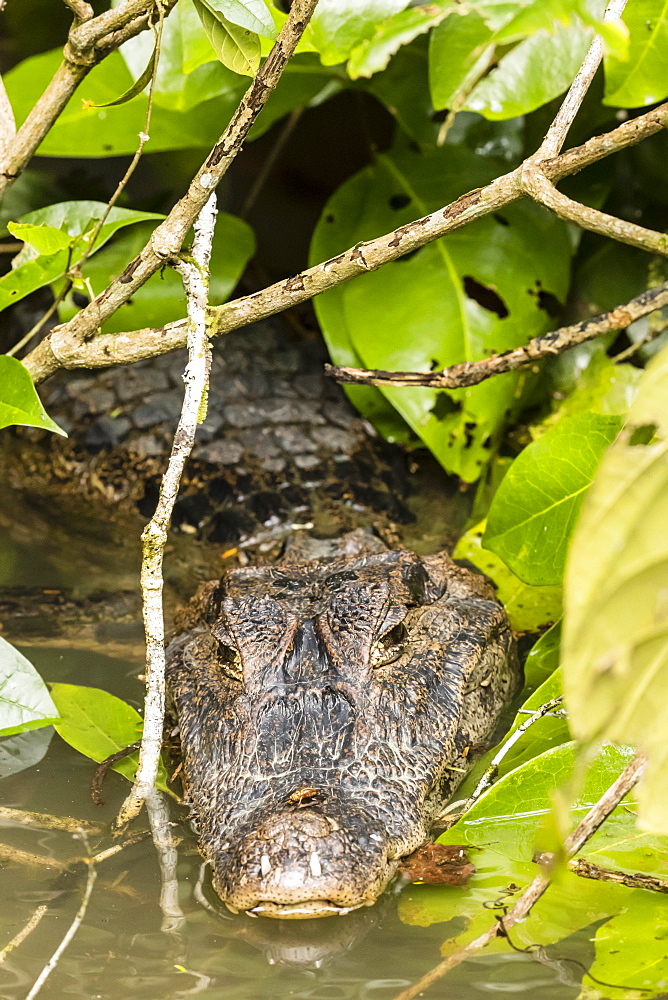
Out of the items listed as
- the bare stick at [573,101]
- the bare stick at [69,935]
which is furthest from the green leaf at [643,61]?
the bare stick at [69,935]

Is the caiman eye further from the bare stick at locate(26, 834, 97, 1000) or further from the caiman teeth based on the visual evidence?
the bare stick at locate(26, 834, 97, 1000)

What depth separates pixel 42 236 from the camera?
2.04m

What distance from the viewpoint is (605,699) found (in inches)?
35.6

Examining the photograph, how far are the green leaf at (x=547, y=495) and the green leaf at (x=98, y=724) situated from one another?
1020 mm

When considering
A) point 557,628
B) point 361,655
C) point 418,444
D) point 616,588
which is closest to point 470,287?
point 418,444

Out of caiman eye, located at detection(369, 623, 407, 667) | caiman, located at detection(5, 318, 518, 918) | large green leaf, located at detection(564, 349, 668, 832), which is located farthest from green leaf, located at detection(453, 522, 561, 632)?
large green leaf, located at detection(564, 349, 668, 832)

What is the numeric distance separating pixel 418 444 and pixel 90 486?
4.34 ft

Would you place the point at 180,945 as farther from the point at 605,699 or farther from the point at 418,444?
the point at 418,444

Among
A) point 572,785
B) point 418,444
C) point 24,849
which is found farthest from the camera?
point 418,444

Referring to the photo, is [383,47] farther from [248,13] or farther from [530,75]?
[530,75]

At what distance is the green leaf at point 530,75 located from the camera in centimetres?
272

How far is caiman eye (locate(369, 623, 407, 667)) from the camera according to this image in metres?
2.07

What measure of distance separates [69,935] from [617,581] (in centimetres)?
122

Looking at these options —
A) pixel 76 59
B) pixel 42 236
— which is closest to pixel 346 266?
pixel 42 236
